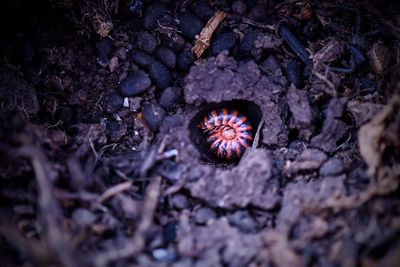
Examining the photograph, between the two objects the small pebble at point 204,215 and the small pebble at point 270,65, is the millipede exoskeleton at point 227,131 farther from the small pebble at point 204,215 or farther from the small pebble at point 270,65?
the small pebble at point 204,215

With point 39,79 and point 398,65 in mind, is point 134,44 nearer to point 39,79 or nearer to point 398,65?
point 39,79

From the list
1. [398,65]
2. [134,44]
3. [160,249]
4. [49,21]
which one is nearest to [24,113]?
[49,21]

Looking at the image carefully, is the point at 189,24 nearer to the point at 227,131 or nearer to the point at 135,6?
the point at 135,6

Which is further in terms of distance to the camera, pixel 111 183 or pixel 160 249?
A: pixel 111 183

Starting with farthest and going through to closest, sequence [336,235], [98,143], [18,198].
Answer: [98,143], [18,198], [336,235]

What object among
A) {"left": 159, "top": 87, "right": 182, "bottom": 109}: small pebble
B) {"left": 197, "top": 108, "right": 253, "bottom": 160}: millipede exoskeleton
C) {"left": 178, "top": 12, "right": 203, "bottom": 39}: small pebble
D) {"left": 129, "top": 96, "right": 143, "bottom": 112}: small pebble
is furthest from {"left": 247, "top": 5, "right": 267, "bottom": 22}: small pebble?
{"left": 129, "top": 96, "right": 143, "bottom": 112}: small pebble

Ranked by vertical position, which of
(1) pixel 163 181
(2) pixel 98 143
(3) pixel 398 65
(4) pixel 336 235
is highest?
(2) pixel 98 143

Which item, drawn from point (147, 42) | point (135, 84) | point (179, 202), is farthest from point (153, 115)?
point (179, 202)
